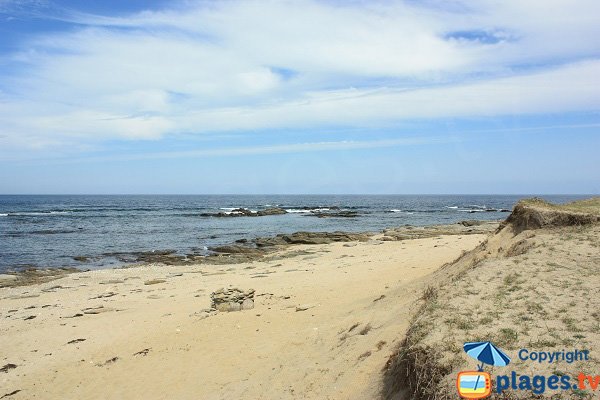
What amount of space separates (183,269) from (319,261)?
251 inches

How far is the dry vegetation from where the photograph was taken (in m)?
4.36

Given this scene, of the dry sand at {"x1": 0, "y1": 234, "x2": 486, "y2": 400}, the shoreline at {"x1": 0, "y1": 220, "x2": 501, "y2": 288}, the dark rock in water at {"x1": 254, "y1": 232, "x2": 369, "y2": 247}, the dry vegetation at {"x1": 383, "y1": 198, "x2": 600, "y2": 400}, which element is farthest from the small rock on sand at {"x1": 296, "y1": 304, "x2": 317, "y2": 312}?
the dark rock in water at {"x1": 254, "y1": 232, "x2": 369, "y2": 247}

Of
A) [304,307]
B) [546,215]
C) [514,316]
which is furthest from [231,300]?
[546,215]

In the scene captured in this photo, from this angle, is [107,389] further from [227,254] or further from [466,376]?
[227,254]

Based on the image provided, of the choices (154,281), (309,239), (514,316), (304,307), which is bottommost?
(154,281)

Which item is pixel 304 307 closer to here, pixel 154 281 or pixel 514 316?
pixel 514 316

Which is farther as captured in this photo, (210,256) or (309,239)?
(309,239)

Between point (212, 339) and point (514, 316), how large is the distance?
20.2 ft

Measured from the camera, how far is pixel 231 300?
11.2 m

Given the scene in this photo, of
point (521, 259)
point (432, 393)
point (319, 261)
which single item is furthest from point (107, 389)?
point (319, 261)

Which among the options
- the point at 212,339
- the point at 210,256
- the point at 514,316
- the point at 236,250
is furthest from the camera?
the point at 236,250

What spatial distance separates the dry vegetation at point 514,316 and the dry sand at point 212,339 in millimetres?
784

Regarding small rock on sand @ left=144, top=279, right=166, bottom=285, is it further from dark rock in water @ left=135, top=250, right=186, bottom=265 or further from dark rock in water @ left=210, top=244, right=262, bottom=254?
dark rock in water @ left=210, top=244, right=262, bottom=254

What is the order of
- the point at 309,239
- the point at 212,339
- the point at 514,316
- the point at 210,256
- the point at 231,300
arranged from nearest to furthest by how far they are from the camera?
1. the point at 514,316
2. the point at 212,339
3. the point at 231,300
4. the point at 210,256
5. the point at 309,239
